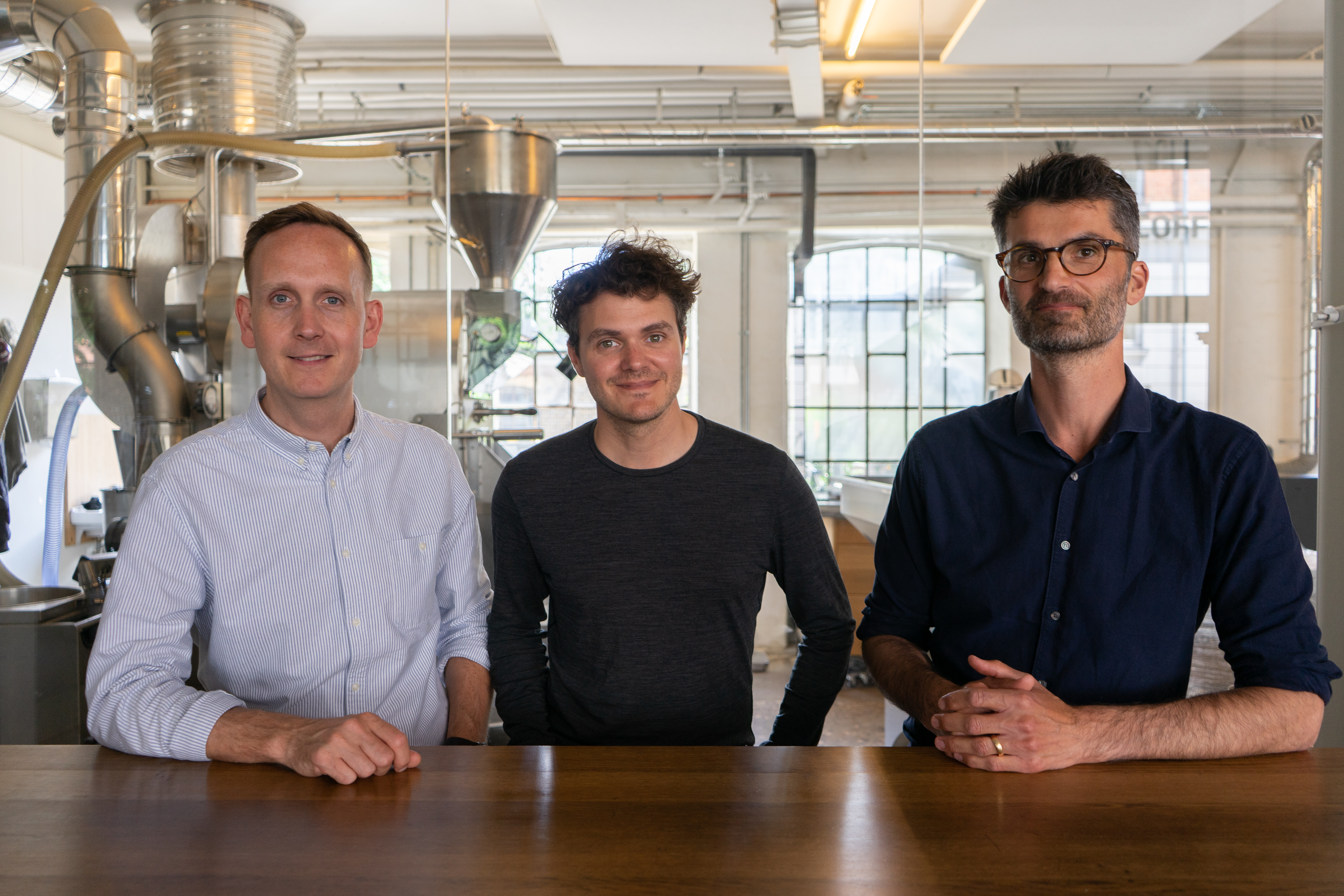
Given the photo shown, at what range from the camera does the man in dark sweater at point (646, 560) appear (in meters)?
1.53

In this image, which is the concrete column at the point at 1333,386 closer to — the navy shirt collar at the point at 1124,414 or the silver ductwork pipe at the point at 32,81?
the navy shirt collar at the point at 1124,414

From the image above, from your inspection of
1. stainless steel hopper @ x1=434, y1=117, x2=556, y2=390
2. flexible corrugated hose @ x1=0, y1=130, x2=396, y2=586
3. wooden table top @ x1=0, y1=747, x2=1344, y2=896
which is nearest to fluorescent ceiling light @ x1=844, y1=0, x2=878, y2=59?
stainless steel hopper @ x1=434, y1=117, x2=556, y2=390

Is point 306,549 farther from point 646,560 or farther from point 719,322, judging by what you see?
point 719,322

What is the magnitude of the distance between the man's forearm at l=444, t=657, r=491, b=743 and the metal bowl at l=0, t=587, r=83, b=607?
5.41 feet

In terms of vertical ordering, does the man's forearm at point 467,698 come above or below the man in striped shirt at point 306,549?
below

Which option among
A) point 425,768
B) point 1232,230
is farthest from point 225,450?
point 1232,230

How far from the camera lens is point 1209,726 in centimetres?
111

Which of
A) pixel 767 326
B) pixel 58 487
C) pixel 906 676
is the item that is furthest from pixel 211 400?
pixel 906 676

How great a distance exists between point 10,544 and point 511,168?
3137 millimetres

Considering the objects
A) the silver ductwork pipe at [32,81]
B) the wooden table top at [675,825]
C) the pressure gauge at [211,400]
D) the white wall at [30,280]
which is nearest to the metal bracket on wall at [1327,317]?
the wooden table top at [675,825]

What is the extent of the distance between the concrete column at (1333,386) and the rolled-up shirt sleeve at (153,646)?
179 centimetres

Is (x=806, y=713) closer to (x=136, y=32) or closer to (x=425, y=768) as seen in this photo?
(x=425, y=768)

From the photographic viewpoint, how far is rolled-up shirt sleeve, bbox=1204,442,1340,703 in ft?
3.98

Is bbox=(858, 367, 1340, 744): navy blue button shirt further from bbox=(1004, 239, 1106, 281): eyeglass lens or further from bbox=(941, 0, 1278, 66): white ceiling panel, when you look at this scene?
bbox=(941, 0, 1278, 66): white ceiling panel
